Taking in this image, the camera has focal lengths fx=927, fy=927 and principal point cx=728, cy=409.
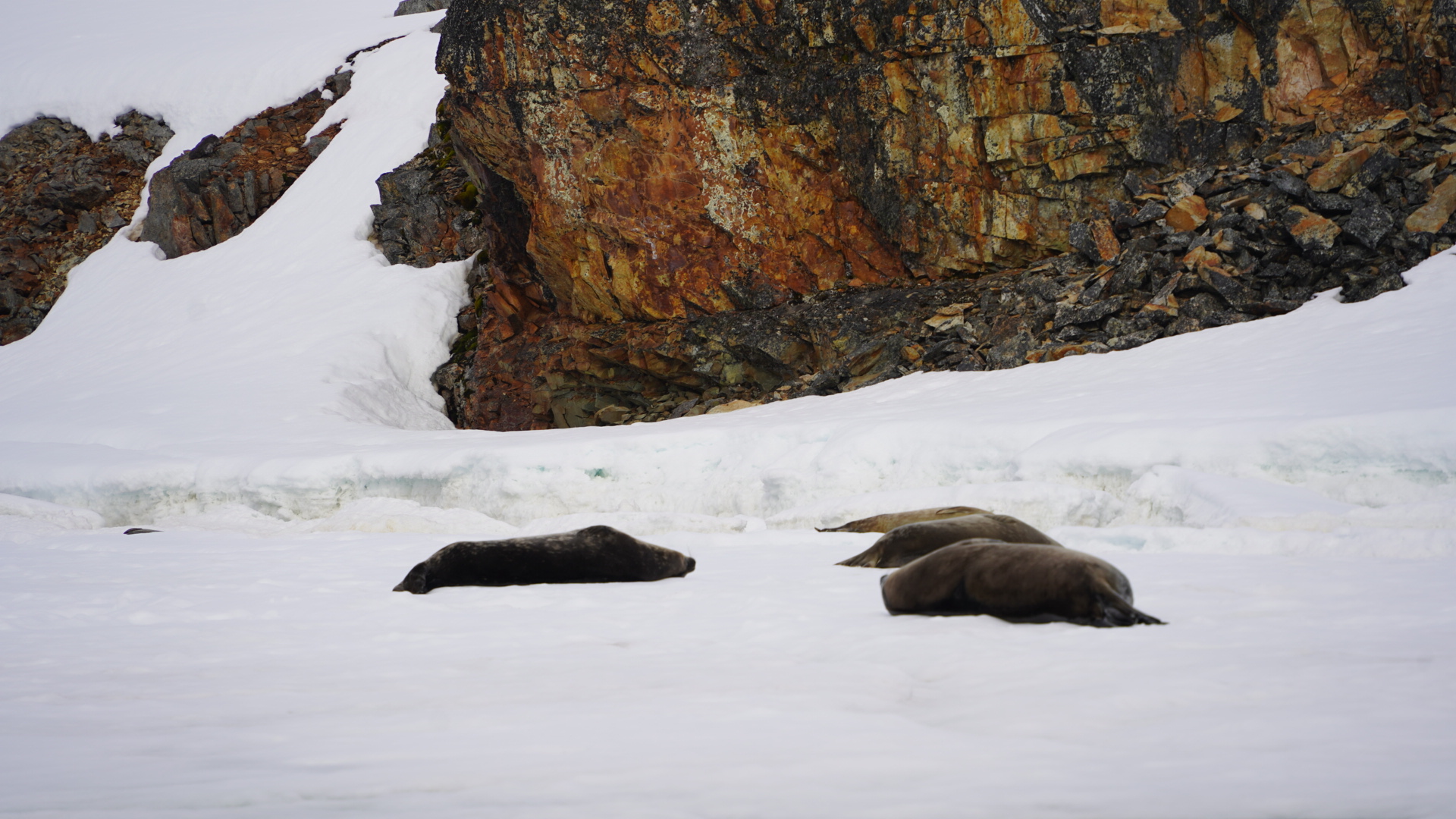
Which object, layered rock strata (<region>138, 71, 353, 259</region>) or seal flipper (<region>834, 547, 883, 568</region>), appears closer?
seal flipper (<region>834, 547, 883, 568</region>)

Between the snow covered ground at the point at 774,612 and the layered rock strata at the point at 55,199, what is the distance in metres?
14.8

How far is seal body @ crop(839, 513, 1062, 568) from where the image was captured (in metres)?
4.56

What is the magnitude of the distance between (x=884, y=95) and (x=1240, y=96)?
4848 mm

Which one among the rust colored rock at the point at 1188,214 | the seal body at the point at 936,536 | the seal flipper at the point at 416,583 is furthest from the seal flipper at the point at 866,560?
the rust colored rock at the point at 1188,214

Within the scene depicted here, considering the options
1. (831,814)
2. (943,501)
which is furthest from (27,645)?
(943,501)

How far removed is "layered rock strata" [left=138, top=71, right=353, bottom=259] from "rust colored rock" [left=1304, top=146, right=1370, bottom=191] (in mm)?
23243

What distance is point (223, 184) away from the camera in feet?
79.6

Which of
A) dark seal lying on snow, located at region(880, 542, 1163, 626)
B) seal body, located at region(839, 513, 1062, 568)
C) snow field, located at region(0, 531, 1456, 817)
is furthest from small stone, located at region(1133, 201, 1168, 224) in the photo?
dark seal lying on snow, located at region(880, 542, 1163, 626)

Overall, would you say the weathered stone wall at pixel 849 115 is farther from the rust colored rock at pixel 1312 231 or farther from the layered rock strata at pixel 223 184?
the layered rock strata at pixel 223 184

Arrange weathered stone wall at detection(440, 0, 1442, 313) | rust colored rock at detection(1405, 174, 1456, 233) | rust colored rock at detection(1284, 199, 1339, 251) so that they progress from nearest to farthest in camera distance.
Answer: rust colored rock at detection(1405, 174, 1456, 233) < rust colored rock at detection(1284, 199, 1339, 251) < weathered stone wall at detection(440, 0, 1442, 313)

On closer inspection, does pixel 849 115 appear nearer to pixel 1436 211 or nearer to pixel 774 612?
pixel 1436 211

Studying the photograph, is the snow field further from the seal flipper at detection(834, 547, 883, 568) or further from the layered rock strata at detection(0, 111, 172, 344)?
the layered rock strata at detection(0, 111, 172, 344)

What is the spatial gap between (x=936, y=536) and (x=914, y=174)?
34.9 feet

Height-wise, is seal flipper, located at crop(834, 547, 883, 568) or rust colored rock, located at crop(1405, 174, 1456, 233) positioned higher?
rust colored rock, located at crop(1405, 174, 1456, 233)
